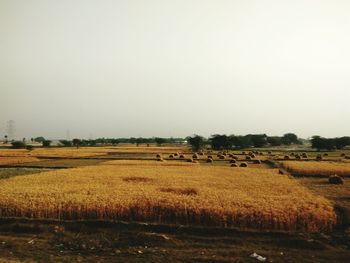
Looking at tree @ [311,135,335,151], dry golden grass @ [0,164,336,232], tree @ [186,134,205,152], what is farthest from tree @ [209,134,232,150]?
dry golden grass @ [0,164,336,232]

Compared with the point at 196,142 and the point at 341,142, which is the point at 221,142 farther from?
the point at 341,142

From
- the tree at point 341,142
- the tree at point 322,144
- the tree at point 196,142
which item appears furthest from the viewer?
the tree at point 341,142

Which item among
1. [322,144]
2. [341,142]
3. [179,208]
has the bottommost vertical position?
[179,208]

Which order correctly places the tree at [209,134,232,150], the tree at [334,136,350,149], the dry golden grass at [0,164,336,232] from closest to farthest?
the dry golden grass at [0,164,336,232]
the tree at [209,134,232,150]
the tree at [334,136,350,149]

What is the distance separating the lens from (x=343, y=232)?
18.0 metres

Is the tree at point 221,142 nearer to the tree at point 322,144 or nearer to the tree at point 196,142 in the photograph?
the tree at point 196,142

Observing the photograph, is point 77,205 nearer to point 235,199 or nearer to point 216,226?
point 216,226

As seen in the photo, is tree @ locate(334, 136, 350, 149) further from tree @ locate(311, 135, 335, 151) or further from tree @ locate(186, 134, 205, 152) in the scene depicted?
tree @ locate(186, 134, 205, 152)

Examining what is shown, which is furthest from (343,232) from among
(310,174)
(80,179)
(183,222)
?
(310,174)

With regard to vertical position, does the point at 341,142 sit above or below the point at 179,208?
above

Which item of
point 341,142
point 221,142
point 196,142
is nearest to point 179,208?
point 196,142

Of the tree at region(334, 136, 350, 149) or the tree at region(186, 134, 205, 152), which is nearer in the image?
the tree at region(186, 134, 205, 152)

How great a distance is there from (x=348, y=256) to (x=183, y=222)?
751 cm

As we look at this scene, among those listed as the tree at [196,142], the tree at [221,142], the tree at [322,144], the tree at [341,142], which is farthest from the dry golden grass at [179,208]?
the tree at [341,142]
